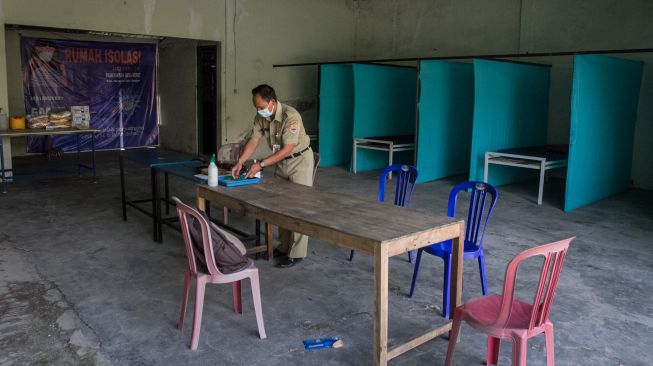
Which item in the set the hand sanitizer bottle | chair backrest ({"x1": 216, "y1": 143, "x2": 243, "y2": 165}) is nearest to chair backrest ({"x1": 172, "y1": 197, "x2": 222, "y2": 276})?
the hand sanitizer bottle

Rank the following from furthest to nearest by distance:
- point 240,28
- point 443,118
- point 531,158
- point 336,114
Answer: point 240,28 < point 336,114 < point 443,118 < point 531,158

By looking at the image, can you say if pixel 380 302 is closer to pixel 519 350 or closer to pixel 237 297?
pixel 519 350

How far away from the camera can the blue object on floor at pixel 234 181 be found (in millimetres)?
3848

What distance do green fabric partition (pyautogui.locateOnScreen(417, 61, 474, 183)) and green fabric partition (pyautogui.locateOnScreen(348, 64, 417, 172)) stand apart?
129 centimetres

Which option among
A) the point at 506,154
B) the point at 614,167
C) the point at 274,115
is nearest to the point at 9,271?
the point at 274,115

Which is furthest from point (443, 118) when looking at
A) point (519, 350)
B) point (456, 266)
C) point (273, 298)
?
point (519, 350)

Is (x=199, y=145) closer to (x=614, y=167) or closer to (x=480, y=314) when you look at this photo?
(x=614, y=167)

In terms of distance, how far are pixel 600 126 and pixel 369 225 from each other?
5108 mm

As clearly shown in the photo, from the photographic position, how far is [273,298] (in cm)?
367

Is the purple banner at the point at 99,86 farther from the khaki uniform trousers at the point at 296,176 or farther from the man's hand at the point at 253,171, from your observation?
the man's hand at the point at 253,171

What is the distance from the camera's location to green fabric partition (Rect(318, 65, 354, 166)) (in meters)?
9.38

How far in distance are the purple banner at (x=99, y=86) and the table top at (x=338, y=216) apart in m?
8.04

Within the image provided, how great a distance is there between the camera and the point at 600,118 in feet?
22.0

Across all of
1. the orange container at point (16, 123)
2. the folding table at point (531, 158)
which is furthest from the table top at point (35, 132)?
the folding table at point (531, 158)
